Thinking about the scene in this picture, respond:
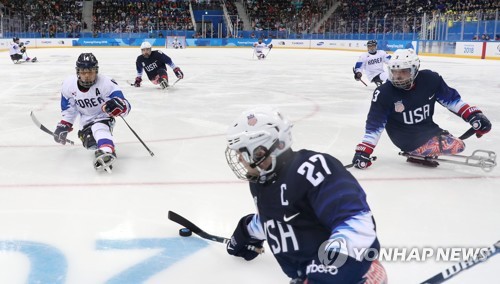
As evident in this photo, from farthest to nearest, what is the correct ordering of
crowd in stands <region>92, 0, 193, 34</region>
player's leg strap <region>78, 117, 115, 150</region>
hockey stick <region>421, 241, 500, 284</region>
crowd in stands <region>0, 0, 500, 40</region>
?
crowd in stands <region>92, 0, 193, 34</region>
crowd in stands <region>0, 0, 500, 40</region>
player's leg strap <region>78, 117, 115, 150</region>
hockey stick <region>421, 241, 500, 284</region>

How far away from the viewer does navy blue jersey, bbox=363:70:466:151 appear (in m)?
3.90

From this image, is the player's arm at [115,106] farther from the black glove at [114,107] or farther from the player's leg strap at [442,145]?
the player's leg strap at [442,145]

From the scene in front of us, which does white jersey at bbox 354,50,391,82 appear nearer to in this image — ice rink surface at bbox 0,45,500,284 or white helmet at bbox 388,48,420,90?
ice rink surface at bbox 0,45,500,284

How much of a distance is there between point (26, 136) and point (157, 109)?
7.23 feet

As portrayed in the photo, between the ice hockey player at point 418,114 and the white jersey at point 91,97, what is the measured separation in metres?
2.01

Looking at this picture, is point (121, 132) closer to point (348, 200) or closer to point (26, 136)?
point (26, 136)

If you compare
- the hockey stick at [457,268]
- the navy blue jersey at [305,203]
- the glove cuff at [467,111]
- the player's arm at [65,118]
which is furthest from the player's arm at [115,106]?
the hockey stick at [457,268]

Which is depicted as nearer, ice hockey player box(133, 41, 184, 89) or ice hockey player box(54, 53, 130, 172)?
ice hockey player box(54, 53, 130, 172)

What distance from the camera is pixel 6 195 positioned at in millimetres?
3367

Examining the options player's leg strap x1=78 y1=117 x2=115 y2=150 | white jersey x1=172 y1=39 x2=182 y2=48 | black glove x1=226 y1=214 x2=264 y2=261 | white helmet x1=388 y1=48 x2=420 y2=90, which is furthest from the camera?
white jersey x1=172 y1=39 x2=182 y2=48

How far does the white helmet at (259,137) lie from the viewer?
1.57 metres

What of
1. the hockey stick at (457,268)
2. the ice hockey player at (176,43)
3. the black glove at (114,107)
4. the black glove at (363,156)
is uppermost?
the ice hockey player at (176,43)

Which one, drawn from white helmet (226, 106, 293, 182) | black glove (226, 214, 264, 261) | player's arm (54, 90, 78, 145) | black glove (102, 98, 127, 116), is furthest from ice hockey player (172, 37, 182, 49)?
white helmet (226, 106, 293, 182)

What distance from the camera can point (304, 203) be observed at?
1.60m
